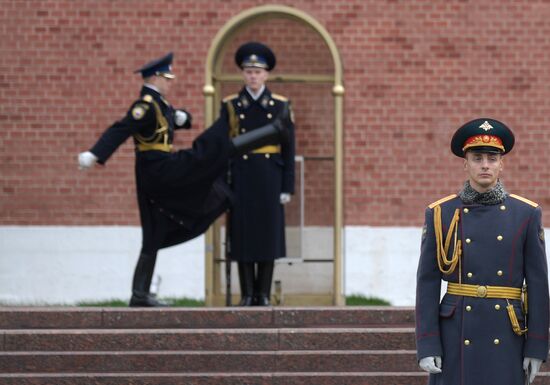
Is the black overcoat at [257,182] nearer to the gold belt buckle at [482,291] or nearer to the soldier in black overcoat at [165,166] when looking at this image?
the soldier in black overcoat at [165,166]

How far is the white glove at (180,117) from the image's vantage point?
1087 cm

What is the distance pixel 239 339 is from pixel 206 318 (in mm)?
487

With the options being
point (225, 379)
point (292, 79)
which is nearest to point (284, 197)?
point (292, 79)

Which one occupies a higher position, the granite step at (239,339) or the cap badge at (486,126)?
the cap badge at (486,126)

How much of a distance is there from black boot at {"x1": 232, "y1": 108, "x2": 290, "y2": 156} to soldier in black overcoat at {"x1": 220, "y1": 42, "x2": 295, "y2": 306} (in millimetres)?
46

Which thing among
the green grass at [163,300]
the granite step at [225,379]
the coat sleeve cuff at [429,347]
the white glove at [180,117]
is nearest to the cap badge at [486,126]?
the coat sleeve cuff at [429,347]

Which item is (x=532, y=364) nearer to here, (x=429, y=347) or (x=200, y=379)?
(x=429, y=347)

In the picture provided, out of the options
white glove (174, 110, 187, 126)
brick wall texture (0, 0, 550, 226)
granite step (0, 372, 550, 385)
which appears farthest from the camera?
brick wall texture (0, 0, 550, 226)

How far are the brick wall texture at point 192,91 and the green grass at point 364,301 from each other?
63 cm

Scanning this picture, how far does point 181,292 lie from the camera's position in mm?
13141

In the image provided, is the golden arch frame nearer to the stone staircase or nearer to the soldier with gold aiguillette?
the stone staircase

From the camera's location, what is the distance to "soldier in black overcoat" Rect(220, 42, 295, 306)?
10.9 meters

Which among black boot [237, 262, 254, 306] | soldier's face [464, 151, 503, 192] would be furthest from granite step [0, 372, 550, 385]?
Result: soldier's face [464, 151, 503, 192]

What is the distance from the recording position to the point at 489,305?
6562 mm
